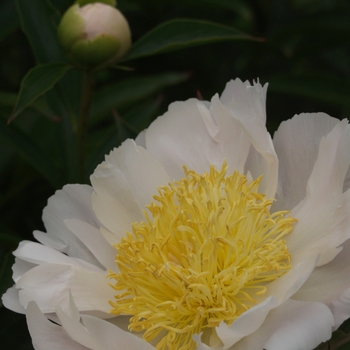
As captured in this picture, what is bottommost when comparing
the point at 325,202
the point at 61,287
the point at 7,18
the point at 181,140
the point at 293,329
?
the point at 293,329

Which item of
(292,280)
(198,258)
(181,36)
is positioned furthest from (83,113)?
(292,280)

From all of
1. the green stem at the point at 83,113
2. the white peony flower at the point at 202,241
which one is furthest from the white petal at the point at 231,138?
the green stem at the point at 83,113

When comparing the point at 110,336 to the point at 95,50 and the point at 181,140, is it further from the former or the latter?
the point at 95,50

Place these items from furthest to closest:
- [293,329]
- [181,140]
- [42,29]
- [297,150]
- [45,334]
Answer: [42,29], [181,140], [297,150], [45,334], [293,329]

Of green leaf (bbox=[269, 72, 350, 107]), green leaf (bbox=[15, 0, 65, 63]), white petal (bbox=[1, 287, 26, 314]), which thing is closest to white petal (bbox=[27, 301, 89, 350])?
white petal (bbox=[1, 287, 26, 314])

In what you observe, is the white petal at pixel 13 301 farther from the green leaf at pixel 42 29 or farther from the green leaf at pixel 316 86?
the green leaf at pixel 316 86

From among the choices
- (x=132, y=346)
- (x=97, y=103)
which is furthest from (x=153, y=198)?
(x=97, y=103)

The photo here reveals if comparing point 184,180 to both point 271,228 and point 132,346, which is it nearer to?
point 271,228
